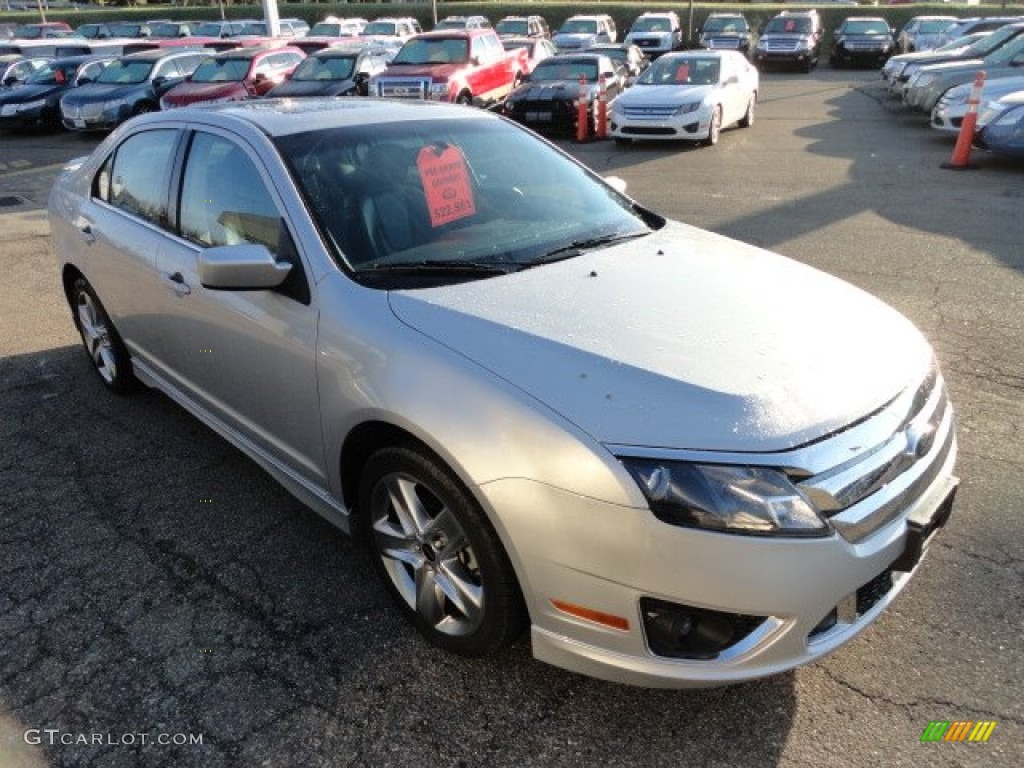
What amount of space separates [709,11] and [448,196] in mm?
37146

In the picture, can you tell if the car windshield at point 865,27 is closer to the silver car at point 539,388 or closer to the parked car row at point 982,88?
the parked car row at point 982,88

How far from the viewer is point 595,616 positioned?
208cm

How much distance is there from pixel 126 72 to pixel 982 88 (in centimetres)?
1546

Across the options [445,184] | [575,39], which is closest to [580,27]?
[575,39]

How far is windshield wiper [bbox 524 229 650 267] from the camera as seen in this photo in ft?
9.64

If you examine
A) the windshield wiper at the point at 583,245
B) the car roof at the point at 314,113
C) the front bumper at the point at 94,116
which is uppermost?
the car roof at the point at 314,113

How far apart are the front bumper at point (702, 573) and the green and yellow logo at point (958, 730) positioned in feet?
1.25

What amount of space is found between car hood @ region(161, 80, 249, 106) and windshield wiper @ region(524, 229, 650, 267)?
13.3m

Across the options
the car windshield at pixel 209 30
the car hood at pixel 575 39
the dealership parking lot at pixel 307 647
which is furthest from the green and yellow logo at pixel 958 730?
the car windshield at pixel 209 30

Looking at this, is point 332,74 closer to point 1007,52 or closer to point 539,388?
point 1007,52

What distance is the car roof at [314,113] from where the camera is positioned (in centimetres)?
320

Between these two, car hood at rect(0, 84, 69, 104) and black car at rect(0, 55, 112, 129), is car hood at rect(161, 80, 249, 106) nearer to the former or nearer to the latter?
black car at rect(0, 55, 112, 129)

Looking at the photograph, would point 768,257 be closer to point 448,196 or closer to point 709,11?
point 448,196

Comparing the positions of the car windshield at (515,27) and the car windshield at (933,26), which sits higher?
the car windshield at (515,27)
